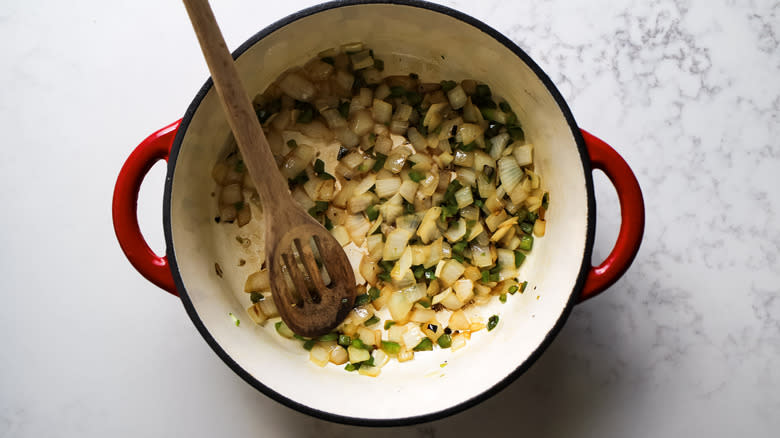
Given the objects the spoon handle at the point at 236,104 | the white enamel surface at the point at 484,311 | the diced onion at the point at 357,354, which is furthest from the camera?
the diced onion at the point at 357,354

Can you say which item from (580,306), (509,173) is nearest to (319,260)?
(509,173)

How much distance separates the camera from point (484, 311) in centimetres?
121

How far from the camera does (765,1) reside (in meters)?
1.24

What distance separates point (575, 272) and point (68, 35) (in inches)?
42.2

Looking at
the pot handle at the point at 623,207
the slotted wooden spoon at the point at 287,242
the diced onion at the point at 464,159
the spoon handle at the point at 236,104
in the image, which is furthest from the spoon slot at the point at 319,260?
the pot handle at the point at 623,207

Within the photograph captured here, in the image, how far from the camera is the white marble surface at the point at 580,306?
1215mm

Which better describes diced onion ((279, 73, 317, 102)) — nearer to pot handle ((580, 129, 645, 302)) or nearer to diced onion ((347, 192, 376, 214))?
diced onion ((347, 192, 376, 214))

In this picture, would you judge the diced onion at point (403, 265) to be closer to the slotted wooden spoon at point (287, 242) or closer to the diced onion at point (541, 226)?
the slotted wooden spoon at point (287, 242)

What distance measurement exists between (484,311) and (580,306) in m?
0.19

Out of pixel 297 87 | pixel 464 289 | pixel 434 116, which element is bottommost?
pixel 464 289

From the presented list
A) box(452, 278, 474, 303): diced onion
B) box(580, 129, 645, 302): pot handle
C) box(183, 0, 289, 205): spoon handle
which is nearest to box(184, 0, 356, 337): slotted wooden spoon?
box(183, 0, 289, 205): spoon handle

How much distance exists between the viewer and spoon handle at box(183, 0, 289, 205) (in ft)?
2.88

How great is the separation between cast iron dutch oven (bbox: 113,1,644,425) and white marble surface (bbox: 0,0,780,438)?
13 cm

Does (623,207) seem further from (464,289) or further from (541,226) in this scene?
(464,289)
